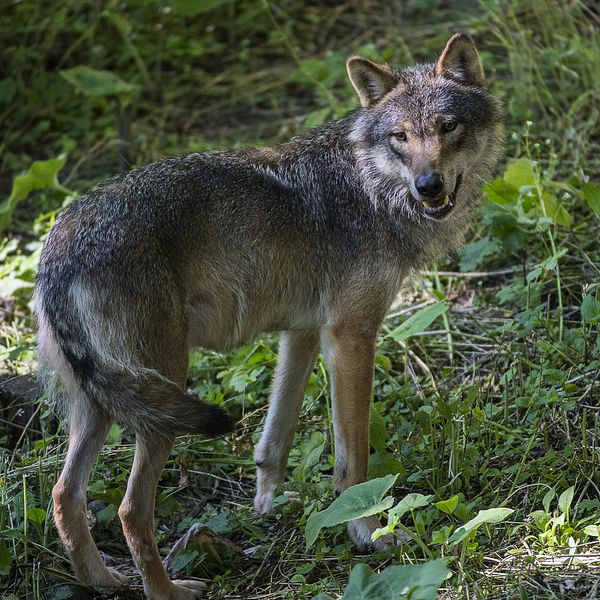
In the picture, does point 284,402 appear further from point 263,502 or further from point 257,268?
point 257,268

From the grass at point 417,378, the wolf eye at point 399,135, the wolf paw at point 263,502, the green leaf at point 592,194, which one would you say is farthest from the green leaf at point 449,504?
the green leaf at point 592,194

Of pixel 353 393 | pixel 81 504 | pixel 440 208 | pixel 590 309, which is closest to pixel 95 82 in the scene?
pixel 440 208

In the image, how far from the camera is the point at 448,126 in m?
5.93

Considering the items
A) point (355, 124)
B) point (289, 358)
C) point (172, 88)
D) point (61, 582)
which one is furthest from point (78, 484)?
point (172, 88)

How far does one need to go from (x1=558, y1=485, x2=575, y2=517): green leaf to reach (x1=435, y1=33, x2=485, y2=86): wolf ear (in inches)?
104

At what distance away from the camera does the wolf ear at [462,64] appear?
20.2 ft

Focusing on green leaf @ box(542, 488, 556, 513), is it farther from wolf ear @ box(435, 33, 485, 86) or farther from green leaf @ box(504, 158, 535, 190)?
green leaf @ box(504, 158, 535, 190)

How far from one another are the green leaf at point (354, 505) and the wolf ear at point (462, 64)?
2.77 metres

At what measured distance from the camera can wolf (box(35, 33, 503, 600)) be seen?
523 cm

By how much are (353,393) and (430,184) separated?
4.36ft

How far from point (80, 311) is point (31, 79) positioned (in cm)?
771

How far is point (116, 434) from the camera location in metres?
6.58

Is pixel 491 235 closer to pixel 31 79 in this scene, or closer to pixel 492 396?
pixel 492 396

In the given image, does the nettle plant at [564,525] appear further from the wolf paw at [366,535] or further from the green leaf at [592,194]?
the green leaf at [592,194]
